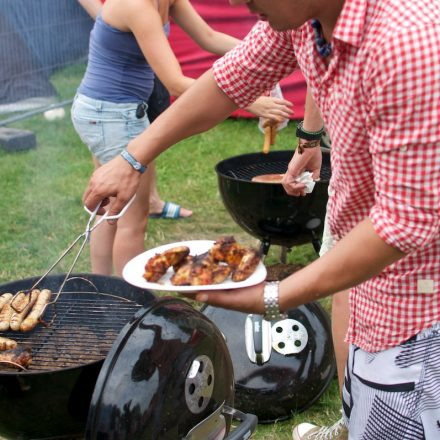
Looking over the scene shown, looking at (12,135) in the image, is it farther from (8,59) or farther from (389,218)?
(389,218)

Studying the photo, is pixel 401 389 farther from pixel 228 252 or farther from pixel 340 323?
pixel 340 323

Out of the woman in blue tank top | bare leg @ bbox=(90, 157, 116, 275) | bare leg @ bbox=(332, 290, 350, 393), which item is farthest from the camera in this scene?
bare leg @ bbox=(90, 157, 116, 275)

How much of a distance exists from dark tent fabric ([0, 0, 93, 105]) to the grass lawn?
0.42 m

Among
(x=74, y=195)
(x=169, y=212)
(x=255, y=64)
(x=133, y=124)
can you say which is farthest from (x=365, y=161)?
(x=74, y=195)

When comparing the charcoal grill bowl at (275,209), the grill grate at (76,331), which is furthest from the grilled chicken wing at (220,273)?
the charcoal grill bowl at (275,209)

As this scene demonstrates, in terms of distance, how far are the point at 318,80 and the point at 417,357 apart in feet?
2.68

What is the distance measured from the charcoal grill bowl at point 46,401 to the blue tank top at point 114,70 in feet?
7.10

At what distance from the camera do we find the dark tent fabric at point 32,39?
7945 millimetres

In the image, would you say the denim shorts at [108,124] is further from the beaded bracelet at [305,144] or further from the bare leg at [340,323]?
the bare leg at [340,323]

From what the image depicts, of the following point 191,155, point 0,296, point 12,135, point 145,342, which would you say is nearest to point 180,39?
point 191,155

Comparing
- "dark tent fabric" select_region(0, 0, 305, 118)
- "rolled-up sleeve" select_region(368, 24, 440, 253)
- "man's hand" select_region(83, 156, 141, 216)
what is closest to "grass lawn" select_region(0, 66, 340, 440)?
"dark tent fabric" select_region(0, 0, 305, 118)

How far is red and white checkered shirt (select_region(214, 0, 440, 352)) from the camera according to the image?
1.61 m

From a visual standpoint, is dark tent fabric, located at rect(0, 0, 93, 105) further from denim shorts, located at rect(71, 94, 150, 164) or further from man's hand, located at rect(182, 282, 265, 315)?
man's hand, located at rect(182, 282, 265, 315)

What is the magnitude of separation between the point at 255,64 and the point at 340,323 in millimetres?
1271
